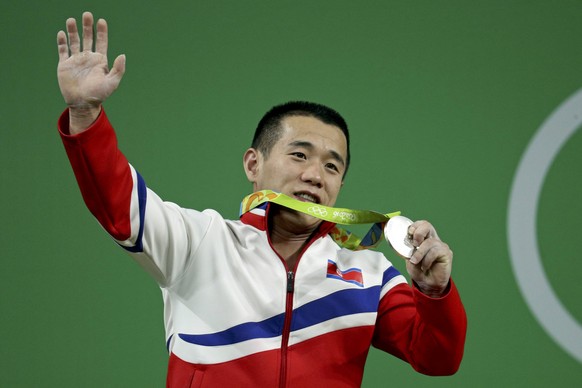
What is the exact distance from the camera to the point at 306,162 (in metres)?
1.39

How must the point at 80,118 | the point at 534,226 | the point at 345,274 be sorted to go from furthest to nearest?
the point at 534,226, the point at 345,274, the point at 80,118

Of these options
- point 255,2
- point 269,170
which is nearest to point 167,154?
point 255,2

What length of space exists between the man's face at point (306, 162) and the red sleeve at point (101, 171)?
386 millimetres

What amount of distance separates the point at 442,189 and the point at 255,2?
0.72 meters

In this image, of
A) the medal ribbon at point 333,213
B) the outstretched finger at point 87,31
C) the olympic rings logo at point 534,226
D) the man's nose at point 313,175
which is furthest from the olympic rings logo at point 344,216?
the olympic rings logo at point 534,226

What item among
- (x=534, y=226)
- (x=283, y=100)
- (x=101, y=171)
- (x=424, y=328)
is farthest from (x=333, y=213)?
(x=534, y=226)

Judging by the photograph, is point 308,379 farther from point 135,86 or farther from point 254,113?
point 135,86

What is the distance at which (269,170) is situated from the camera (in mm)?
1412

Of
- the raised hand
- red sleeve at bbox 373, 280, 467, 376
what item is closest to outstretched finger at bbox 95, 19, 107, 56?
the raised hand

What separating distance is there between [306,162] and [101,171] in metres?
0.47

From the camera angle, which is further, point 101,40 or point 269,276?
point 269,276

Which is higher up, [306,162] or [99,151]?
[306,162]

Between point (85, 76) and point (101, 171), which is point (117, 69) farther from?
point (101, 171)

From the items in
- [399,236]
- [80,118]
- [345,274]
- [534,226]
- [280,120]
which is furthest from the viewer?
[534,226]
